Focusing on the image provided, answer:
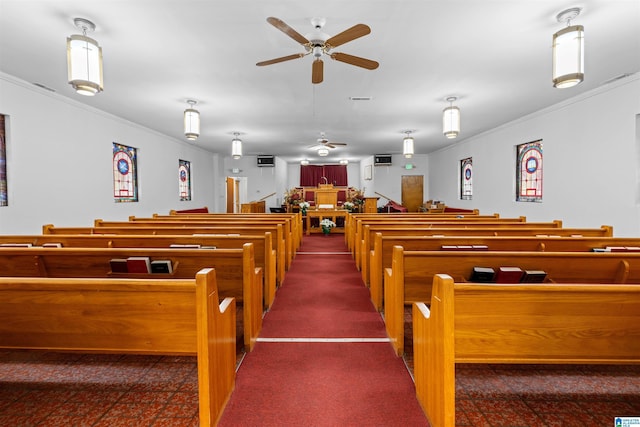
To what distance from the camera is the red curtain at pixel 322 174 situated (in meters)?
15.8

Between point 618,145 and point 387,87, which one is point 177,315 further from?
point 618,145

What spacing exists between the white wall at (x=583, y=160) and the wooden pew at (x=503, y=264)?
2966 millimetres

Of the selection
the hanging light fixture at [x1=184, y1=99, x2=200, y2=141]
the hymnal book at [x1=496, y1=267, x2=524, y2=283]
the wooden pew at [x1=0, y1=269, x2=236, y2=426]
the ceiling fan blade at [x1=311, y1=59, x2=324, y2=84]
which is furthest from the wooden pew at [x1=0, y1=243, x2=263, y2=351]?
the hanging light fixture at [x1=184, y1=99, x2=200, y2=141]

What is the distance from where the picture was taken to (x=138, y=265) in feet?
6.91

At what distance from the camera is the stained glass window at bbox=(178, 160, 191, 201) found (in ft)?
30.6

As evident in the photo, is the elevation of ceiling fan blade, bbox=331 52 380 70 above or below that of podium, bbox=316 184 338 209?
above

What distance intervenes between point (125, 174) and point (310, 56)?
5350mm

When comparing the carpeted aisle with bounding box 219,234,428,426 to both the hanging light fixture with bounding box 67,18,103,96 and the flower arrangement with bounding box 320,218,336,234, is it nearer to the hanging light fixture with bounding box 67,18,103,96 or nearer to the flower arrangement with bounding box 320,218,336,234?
the hanging light fixture with bounding box 67,18,103,96

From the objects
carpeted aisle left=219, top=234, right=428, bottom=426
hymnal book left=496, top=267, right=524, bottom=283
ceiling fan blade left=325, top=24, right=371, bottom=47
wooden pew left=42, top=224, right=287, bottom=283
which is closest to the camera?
carpeted aisle left=219, top=234, right=428, bottom=426

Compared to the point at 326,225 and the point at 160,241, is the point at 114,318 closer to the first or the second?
the point at 160,241

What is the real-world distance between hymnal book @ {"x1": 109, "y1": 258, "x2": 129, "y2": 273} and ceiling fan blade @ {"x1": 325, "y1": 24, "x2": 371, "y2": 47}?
230 cm

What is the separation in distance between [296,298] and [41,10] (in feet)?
10.9

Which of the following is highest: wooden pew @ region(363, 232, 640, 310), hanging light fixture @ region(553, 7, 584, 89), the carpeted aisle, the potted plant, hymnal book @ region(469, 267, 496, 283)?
hanging light fixture @ region(553, 7, 584, 89)

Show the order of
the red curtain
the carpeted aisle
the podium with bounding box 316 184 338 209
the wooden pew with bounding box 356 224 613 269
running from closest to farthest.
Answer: the carpeted aisle, the wooden pew with bounding box 356 224 613 269, the podium with bounding box 316 184 338 209, the red curtain
